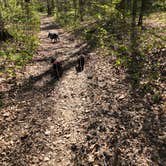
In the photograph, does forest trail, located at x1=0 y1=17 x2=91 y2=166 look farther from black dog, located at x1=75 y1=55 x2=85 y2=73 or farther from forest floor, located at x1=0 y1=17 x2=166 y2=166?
black dog, located at x1=75 y1=55 x2=85 y2=73

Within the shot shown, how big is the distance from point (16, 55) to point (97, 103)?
785cm

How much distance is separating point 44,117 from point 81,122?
60.8 inches

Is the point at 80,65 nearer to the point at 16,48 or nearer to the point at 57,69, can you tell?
the point at 57,69

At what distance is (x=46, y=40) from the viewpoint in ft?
70.5

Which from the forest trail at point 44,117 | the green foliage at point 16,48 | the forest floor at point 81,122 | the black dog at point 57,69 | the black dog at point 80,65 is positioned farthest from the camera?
the green foliage at point 16,48

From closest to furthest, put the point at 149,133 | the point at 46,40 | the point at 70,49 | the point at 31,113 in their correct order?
1. the point at 149,133
2. the point at 31,113
3. the point at 70,49
4. the point at 46,40

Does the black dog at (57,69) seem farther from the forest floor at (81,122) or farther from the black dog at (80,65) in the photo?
the black dog at (80,65)

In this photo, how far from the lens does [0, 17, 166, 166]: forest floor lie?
23.9ft

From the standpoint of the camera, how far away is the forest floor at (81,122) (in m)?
7.27

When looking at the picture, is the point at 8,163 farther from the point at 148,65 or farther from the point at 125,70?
the point at 148,65

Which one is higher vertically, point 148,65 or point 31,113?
point 148,65

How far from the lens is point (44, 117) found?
9289 millimetres

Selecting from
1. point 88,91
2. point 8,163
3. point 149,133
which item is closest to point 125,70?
point 88,91

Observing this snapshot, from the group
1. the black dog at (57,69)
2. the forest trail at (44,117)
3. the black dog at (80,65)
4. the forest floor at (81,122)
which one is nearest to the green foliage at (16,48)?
the forest trail at (44,117)
